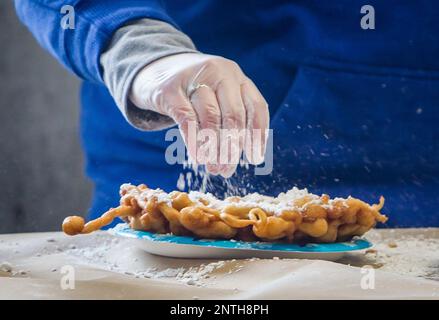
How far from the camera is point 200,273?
0.90m

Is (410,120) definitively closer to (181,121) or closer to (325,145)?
(325,145)

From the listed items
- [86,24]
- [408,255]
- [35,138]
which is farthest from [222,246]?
[35,138]

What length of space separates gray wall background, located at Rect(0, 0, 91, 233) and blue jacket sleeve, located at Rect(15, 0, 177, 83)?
0.59m

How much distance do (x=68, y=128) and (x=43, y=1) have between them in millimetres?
705

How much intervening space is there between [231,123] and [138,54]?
0.71 ft

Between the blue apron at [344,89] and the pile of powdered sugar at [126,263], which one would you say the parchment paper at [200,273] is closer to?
the pile of powdered sugar at [126,263]

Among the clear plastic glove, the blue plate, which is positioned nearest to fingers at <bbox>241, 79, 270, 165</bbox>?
the clear plastic glove

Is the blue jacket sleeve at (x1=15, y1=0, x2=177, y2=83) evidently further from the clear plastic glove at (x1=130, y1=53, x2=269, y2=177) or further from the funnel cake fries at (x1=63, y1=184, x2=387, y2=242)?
the funnel cake fries at (x1=63, y1=184, x2=387, y2=242)

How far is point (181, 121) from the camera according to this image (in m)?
1.01

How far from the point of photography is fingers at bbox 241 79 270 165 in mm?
1010

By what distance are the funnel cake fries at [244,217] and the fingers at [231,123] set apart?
6 centimetres

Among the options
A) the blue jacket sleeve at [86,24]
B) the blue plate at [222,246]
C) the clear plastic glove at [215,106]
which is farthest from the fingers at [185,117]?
the blue jacket sleeve at [86,24]

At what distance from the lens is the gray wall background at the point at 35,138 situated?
74.0 inches
